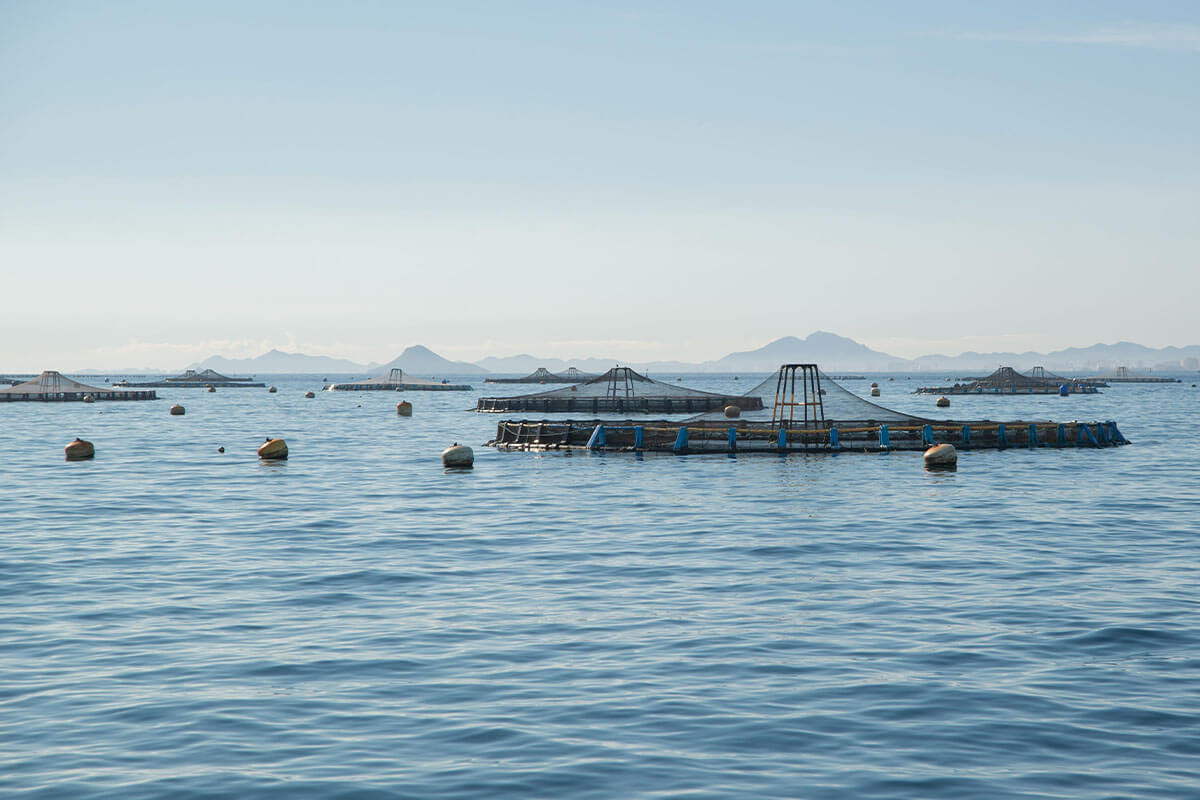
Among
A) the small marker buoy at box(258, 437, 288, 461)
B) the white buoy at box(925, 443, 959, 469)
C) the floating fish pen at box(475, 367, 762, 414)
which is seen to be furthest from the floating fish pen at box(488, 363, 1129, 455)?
the floating fish pen at box(475, 367, 762, 414)

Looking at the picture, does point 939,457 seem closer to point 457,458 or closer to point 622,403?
point 457,458

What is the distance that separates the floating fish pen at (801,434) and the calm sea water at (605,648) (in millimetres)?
19705

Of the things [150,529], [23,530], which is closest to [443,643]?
[150,529]

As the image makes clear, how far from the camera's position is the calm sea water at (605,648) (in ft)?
45.4

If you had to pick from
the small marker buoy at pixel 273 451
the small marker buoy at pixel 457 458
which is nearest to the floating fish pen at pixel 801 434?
the small marker buoy at pixel 457 458

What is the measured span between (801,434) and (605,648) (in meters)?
47.2

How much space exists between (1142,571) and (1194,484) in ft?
93.3

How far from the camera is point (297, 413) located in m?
156

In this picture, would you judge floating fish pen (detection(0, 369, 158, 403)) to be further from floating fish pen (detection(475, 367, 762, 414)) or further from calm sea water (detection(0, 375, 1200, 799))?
calm sea water (detection(0, 375, 1200, 799))

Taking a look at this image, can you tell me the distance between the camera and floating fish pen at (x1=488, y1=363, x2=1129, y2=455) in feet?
216

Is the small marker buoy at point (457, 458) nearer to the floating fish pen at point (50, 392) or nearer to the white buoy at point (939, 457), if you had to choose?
the white buoy at point (939, 457)

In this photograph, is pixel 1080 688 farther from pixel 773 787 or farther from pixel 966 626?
pixel 773 787

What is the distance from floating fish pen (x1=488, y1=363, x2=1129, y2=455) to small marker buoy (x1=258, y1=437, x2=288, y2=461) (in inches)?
531

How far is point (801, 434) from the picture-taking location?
6562 cm
